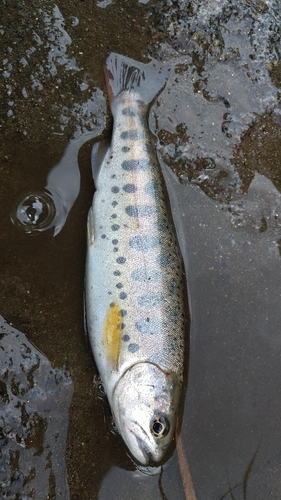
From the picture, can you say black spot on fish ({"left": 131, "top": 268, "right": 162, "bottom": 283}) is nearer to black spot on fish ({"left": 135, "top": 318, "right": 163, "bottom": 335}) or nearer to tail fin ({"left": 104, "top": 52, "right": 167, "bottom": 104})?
black spot on fish ({"left": 135, "top": 318, "right": 163, "bottom": 335})

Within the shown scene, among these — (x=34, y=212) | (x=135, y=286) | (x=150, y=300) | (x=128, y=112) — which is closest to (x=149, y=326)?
(x=150, y=300)

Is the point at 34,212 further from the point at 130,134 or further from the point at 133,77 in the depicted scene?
the point at 133,77

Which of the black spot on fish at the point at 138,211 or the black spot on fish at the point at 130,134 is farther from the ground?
the black spot on fish at the point at 130,134

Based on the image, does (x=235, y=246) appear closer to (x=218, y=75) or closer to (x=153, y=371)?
(x=153, y=371)

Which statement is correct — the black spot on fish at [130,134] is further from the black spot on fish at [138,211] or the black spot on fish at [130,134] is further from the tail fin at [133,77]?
the black spot on fish at [138,211]

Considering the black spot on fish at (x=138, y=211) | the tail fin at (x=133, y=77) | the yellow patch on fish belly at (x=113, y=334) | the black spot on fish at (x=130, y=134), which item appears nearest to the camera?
the yellow patch on fish belly at (x=113, y=334)

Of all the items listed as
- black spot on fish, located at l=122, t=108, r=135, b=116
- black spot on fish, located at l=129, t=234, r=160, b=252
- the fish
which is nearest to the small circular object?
the fish

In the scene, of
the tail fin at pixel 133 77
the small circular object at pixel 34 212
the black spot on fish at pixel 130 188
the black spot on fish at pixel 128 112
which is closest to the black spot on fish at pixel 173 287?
the black spot on fish at pixel 130 188
